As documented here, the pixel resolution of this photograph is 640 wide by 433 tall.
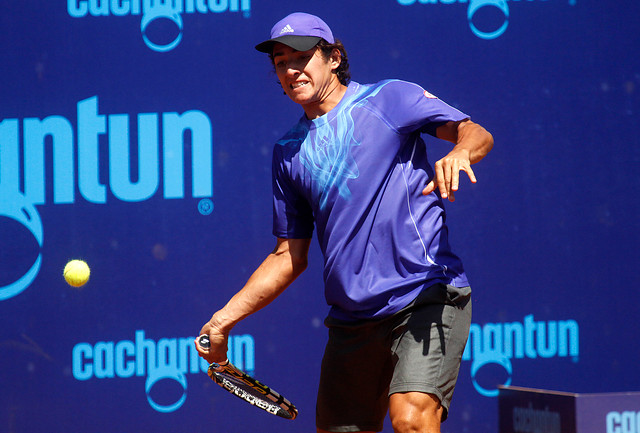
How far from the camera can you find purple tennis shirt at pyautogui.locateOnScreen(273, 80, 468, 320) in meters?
2.49

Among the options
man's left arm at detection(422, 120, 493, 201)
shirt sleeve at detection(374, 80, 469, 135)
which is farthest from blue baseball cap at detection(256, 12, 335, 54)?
man's left arm at detection(422, 120, 493, 201)

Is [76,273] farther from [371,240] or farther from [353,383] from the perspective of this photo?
[371,240]

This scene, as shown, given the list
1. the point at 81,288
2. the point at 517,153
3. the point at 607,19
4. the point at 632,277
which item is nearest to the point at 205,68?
the point at 81,288

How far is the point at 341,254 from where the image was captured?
2.54 meters

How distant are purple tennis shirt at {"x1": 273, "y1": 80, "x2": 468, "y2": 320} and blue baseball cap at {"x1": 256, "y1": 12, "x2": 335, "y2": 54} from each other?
25 centimetres

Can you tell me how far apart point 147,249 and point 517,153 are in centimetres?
195

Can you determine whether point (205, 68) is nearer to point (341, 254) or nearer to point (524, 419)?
point (341, 254)

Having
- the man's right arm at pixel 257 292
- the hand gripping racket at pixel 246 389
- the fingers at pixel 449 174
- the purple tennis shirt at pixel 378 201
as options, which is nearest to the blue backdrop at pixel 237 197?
the hand gripping racket at pixel 246 389

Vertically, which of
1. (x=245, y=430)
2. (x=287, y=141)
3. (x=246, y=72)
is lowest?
(x=245, y=430)

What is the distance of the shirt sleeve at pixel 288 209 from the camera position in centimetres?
278

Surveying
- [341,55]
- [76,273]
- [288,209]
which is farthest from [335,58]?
[76,273]

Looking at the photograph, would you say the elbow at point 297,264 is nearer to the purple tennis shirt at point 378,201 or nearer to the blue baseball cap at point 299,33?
the purple tennis shirt at point 378,201

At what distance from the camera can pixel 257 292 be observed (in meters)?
2.75

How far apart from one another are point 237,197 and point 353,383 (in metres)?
1.51
